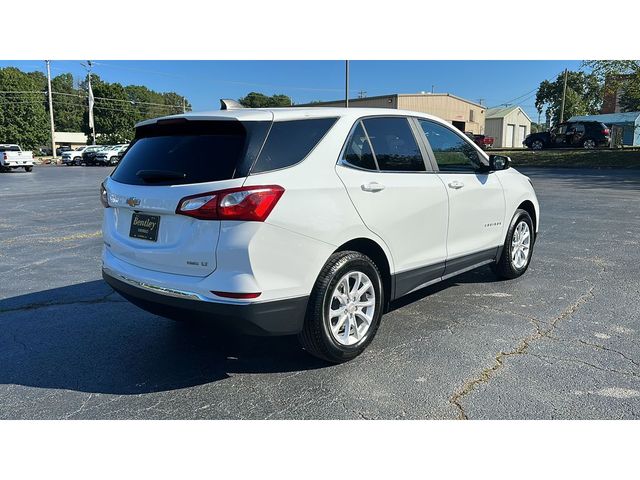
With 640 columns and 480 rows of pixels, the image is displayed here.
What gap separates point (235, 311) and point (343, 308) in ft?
2.82

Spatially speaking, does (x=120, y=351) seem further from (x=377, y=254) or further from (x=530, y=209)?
(x=530, y=209)

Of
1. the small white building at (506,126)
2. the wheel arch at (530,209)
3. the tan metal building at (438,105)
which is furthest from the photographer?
the small white building at (506,126)

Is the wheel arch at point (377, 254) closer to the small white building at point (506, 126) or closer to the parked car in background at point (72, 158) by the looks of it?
the parked car in background at point (72, 158)

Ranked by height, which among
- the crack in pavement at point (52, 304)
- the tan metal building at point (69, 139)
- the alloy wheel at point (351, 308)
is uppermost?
the tan metal building at point (69, 139)

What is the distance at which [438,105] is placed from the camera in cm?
4519

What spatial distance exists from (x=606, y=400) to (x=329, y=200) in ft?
6.93

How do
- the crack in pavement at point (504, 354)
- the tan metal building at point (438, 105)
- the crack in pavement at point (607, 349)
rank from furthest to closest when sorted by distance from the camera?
the tan metal building at point (438, 105)
the crack in pavement at point (607, 349)
the crack in pavement at point (504, 354)

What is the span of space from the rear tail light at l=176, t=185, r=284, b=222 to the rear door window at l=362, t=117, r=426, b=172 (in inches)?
47.2

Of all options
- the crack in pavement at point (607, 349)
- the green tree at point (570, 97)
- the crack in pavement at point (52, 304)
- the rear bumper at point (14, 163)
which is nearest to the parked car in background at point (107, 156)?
the rear bumper at point (14, 163)

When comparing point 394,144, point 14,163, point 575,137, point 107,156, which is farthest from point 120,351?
point 107,156

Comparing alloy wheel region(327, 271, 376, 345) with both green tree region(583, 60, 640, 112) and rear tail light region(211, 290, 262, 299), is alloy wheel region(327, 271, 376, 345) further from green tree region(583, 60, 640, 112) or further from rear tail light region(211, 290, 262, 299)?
green tree region(583, 60, 640, 112)

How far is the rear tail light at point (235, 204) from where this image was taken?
291cm

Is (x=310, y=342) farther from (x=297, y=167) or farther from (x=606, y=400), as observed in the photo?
(x=606, y=400)

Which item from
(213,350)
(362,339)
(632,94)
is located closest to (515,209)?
(362,339)
